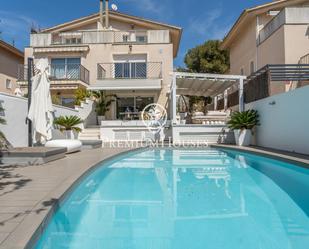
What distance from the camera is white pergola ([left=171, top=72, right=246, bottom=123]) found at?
20.0 m

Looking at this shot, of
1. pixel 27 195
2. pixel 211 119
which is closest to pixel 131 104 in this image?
pixel 211 119

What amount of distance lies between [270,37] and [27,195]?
22514 millimetres

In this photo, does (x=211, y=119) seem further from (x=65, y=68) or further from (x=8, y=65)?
(x=8, y=65)

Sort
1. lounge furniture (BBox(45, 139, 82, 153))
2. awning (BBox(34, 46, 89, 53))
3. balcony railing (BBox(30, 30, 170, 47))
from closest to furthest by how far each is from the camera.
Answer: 1. lounge furniture (BBox(45, 139, 82, 153))
2. awning (BBox(34, 46, 89, 53))
3. balcony railing (BBox(30, 30, 170, 47))

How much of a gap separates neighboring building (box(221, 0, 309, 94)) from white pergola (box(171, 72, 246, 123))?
→ 366 centimetres

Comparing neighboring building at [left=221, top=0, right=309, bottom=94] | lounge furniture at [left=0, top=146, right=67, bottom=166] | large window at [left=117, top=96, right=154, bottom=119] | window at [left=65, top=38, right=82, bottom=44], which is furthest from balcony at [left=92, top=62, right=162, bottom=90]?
lounge furniture at [left=0, top=146, right=67, bottom=166]

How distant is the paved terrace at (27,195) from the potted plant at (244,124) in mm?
7585

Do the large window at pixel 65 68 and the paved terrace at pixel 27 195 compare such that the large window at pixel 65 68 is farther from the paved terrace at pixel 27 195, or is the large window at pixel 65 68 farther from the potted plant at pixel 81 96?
the paved terrace at pixel 27 195

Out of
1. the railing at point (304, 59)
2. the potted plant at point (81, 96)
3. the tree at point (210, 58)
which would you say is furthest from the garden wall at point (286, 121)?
the tree at point (210, 58)

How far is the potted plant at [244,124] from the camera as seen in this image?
16.8 metres

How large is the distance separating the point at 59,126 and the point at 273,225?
14.9 m

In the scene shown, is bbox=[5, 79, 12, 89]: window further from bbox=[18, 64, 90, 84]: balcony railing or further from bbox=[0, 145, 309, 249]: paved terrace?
bbox=[0, 145, 309, 249]: paved terrace

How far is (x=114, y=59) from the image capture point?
2883 cm

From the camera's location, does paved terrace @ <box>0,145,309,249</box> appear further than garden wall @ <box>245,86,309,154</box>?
No
